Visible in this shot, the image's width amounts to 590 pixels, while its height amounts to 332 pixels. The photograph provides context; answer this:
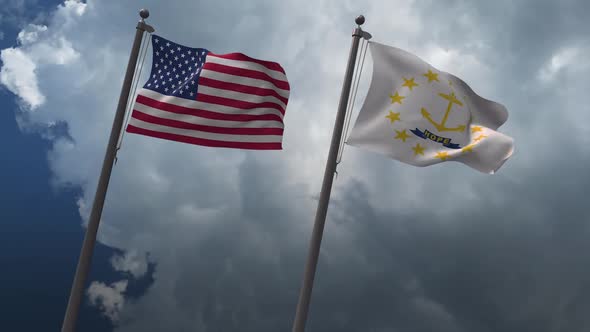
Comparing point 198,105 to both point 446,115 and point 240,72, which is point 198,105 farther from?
point 446,115

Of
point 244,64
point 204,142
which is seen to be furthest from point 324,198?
point 244,64

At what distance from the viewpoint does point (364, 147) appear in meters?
18.5

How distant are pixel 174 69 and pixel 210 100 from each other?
146cm

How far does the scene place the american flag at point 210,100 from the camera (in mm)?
19188

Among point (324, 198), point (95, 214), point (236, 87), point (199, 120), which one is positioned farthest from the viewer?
point (236, 87)

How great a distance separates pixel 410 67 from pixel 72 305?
1185cm

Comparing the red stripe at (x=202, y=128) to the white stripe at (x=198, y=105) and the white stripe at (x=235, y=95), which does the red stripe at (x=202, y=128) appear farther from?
the white stripe at (x=235, y=95)

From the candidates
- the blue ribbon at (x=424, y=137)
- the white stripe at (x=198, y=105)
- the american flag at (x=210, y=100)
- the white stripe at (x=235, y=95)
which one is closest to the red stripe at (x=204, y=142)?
the american flag at (x=210, y=100)

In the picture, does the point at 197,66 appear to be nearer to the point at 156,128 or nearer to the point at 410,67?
the point at 156,128

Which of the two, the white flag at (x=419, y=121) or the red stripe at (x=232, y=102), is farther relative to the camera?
the red stripe at (x=232, y=102)

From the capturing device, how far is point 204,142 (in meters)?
19.2

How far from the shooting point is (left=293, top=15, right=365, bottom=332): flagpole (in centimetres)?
1734

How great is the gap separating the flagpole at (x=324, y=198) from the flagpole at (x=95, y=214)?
6.00m

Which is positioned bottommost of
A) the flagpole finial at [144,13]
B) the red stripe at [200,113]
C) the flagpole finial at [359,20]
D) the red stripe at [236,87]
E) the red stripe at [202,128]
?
the red stripe at [202,128]
